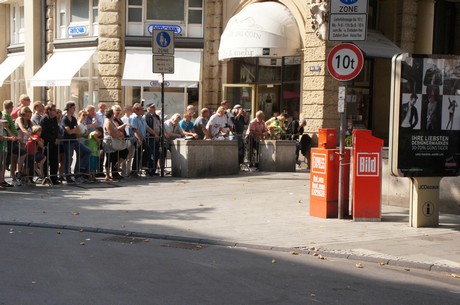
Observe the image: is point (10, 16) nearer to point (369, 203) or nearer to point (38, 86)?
point (38, 86)

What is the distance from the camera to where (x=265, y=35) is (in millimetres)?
22656

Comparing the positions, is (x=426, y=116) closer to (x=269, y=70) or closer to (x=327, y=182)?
(x=327, y=182)

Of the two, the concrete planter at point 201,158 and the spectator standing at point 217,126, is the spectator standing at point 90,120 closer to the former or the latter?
the concrete planter at point 201,158

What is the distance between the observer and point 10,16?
33.8 meters

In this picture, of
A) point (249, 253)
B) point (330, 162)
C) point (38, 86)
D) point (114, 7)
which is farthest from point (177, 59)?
point (249, 253)

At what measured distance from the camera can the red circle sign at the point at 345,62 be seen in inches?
450

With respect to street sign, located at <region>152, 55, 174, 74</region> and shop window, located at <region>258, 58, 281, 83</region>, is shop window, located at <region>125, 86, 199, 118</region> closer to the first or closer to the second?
shop window, located at <region>258, 58, 281, 83</region>

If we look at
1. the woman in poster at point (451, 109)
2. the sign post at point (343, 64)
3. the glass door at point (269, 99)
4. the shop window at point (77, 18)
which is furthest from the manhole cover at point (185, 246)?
the shop window at point (77, 18)

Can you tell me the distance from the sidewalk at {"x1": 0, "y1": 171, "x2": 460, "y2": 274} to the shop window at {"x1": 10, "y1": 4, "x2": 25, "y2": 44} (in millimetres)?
18915

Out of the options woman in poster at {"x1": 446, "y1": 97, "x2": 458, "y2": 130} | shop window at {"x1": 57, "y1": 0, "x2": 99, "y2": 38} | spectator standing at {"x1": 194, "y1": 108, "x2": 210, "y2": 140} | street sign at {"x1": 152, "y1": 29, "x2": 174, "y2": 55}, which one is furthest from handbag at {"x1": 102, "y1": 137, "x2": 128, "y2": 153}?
shop window at {"x1": 57, "y1": 0, "x2": 99, "y2": 38}

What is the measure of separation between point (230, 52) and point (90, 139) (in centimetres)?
813

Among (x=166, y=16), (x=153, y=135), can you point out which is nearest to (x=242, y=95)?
(x=166, y=16)

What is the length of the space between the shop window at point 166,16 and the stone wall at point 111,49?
1.59ft

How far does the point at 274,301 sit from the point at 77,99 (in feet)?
72.7
